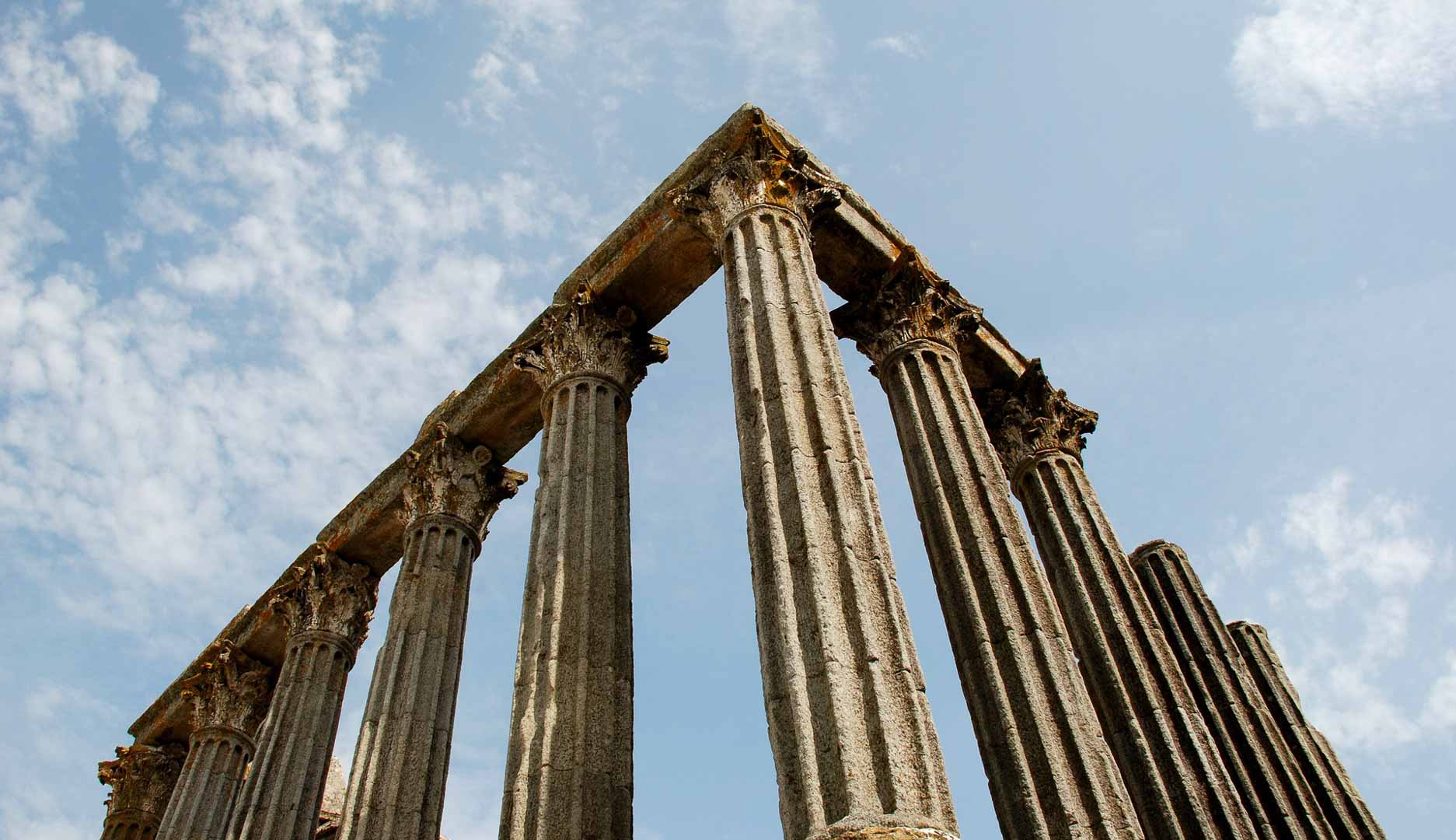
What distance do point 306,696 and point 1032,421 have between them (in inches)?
486

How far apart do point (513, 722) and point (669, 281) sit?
698 centimetres

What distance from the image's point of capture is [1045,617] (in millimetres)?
12547

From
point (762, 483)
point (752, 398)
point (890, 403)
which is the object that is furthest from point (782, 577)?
point (890, 403)

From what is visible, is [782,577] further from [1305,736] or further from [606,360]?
[1305,736]

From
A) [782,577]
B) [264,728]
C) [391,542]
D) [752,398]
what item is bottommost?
[782,577]

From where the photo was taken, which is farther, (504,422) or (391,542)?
(391,542)

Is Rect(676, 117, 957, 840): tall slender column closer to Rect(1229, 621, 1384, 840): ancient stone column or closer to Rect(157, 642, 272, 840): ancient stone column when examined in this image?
Rect(1229, 621, 1384, 840): ancient stone column

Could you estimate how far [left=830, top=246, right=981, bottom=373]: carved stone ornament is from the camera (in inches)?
646

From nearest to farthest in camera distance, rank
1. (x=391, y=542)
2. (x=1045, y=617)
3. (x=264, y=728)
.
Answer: (x=1045, y=617) → (x=264, y=728) → (x=391, y=542)

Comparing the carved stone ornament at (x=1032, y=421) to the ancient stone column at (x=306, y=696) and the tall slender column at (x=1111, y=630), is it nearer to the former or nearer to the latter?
the tall slender column at (x=1111, y=630)

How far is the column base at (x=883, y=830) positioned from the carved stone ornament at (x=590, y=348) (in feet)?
29.4

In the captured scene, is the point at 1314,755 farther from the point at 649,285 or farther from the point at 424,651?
the point at 424,651

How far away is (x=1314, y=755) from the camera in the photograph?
1542 cm

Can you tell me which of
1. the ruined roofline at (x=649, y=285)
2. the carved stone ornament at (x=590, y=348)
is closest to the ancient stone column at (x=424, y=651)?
the ruined roofline at (x=649, y=285)
